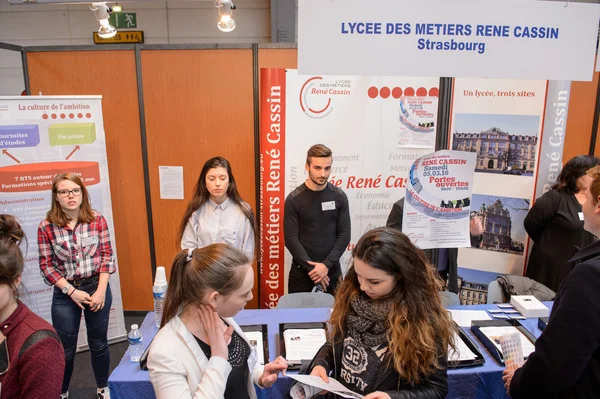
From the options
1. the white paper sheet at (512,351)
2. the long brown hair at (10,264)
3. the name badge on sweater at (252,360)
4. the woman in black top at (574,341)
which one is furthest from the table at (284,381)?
the long brown hair at (10,264)

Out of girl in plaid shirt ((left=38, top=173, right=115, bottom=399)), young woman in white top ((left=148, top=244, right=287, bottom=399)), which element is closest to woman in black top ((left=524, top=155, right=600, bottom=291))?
young woman in white top ((left=148, top=244, right=287, bottom=399))

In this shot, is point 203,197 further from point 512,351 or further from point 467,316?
point 512,351

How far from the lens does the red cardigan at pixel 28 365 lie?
1222 mm

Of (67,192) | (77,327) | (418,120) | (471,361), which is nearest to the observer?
(471,361)

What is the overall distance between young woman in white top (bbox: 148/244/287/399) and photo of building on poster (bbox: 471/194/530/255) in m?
3.02

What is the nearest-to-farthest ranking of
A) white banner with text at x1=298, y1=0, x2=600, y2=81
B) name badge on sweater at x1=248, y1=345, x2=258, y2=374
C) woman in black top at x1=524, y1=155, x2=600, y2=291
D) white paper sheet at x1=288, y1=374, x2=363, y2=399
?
white paper sheet at x1=288, y1=374, x2=363, y2=399 < name badge on sweater at x1=248, y1=345, x2=258, y2=374 < white banner with text at x1=298, y1=0, x2=600, y2=81 < woman in black top at x1=524, y1=155, x2=600, y2=291

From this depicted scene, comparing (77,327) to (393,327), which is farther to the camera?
(77,327)

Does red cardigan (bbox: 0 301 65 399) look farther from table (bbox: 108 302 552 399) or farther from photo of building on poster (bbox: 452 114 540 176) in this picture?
photo of building on poster (bbox: 452 114 540 176)

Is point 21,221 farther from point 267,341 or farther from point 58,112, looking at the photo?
point 267,341

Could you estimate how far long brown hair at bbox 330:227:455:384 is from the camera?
1.35 m

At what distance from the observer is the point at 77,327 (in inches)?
105

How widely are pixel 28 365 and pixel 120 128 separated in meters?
2.91

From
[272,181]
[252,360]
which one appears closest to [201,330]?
[252,360]

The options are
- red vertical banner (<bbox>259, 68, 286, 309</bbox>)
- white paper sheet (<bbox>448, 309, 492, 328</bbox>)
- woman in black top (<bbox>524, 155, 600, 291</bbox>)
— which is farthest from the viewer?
red vertical banner (<bbox>259, 68, 286, 309</bbox>)
